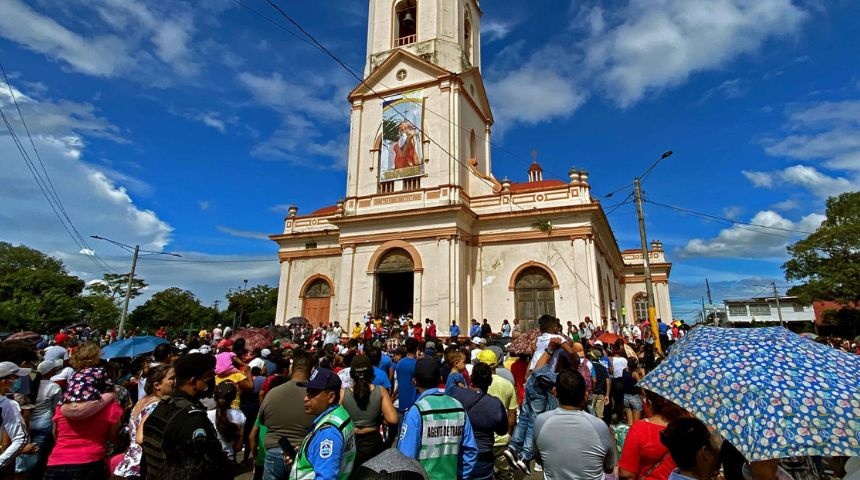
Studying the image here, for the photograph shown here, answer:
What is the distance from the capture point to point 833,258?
29.9m

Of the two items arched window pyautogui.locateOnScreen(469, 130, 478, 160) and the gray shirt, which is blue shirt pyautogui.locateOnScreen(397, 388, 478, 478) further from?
arched window pyautogui.locateOnScreen(469, 130, 478, 160)

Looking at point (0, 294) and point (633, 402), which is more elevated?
point (0, 294)

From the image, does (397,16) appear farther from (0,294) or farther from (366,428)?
(0,294)

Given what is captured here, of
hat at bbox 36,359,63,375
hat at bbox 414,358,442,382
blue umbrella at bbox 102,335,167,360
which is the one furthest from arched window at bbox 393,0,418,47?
hat at bbox 414,358,442,382

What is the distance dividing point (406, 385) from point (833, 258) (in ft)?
121

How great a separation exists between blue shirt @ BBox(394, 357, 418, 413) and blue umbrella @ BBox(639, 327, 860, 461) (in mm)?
4370

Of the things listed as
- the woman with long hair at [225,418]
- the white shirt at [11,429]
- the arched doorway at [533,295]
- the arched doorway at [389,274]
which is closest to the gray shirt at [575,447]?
the woman with long hair at [225,418]

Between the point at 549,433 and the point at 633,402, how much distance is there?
551 centimetres

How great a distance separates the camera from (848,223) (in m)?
29.5

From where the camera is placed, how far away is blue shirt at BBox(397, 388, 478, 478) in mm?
3295

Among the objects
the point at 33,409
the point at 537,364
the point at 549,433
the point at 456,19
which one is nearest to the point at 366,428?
the point at 549,433

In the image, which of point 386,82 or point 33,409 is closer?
point 33,409

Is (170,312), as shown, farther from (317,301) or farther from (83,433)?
(83,433)

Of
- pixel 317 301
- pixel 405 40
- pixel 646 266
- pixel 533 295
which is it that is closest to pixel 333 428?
pixel 646 266
